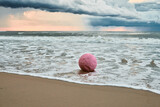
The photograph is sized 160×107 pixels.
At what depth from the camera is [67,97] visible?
3.15m

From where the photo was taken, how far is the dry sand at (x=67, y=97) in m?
2.84

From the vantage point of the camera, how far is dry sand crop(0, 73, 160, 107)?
112 inches

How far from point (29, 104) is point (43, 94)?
1.66 ft

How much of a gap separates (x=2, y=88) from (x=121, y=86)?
256 centimetres

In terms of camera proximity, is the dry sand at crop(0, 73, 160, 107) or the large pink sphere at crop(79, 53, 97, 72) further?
the large pink sphere at crop(79, 53, 97, 72)

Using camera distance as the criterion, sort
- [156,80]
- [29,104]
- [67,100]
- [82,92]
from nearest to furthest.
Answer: [29,104] < [67,100] < [82,92] < [156,80]

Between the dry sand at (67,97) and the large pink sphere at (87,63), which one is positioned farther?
the large pink sphere at (87,63)

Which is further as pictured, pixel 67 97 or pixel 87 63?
pixel 87 63

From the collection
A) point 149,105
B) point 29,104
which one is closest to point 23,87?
point 29,104

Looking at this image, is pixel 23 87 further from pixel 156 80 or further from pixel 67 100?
pixel 156 80

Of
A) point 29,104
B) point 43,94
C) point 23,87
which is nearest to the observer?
point 29,104

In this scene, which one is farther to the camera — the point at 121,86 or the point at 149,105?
the point at 121,86

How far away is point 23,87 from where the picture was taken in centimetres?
370

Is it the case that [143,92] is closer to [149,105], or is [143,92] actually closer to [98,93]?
[149,105]
